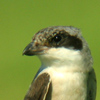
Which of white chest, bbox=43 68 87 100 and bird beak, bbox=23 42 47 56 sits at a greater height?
bird beak, bbox=23 42 47 56

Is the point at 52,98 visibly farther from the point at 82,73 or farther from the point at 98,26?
the point at 98,26

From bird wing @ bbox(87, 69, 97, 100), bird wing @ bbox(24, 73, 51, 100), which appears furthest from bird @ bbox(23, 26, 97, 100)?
bird wing @ bbox(87, 69, 97, 100)

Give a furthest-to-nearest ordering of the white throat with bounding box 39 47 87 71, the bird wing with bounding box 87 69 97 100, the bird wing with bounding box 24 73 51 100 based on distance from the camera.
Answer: the bird wing with bounding box 87 69 97 100 < the bird wing with bounding box 24 73 51 100 < the white throat with bounding box 39 47 87 71

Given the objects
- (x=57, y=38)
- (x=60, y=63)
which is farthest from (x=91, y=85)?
(x=57, y=38)

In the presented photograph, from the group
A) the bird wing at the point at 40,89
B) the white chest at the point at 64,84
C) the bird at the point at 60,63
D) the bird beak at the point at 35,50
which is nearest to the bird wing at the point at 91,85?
the bird at the point at 60,63

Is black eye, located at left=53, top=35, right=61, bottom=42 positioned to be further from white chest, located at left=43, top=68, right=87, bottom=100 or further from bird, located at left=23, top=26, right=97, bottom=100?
white chest, located at left=43, top=68, right=87, bottom=100

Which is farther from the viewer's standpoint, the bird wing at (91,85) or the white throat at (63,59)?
the bird wing at (91,85)

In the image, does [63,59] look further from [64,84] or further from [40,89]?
[40,89]

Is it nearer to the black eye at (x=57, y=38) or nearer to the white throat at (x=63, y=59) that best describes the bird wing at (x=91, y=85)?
the white throat at (x=63, y=59)

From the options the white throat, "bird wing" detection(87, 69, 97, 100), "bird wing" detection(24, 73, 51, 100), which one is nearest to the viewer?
the white throat
